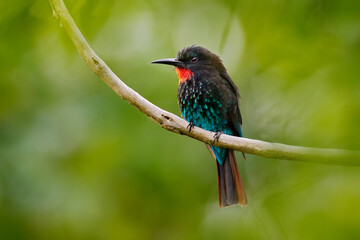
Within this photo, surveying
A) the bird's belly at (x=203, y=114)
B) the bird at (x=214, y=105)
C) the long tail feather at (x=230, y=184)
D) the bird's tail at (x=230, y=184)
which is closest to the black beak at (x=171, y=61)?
the bird at (x=214, y=105)

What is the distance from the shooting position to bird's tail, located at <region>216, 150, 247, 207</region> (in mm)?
3850

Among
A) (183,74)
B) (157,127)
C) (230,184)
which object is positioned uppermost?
(183,74)

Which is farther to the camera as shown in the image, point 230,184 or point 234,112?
point 234,112

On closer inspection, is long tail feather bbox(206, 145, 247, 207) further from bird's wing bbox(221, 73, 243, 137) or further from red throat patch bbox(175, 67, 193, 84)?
red throat patch bbox(175, 67, 193, 84)

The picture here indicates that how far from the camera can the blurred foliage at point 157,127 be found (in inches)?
24.2

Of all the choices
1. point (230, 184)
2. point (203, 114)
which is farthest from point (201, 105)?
point (230, 184)

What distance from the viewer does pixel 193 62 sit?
437 cm

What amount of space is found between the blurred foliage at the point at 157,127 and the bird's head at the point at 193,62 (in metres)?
0.11

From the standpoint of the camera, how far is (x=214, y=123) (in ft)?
13.8

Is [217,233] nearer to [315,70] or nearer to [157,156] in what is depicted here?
[157,156]

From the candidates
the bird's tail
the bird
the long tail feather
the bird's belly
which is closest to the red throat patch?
the bird

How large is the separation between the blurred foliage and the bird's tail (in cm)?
14

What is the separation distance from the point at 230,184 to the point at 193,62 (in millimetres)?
1261

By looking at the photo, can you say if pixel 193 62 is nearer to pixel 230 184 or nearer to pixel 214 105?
pixel 214 105
